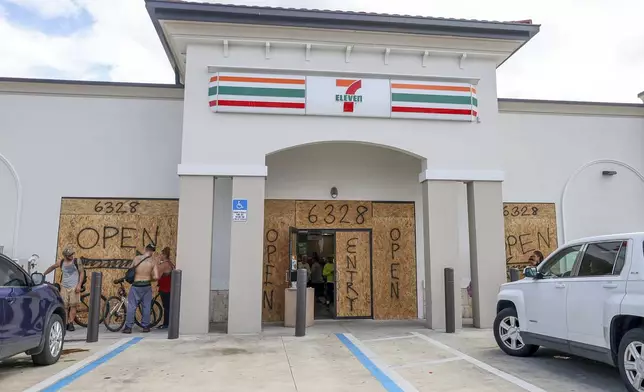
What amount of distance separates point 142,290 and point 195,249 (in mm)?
1524

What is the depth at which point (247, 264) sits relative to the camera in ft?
30.1

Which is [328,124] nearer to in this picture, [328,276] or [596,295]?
[328,276]

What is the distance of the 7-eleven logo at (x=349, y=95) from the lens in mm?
9805

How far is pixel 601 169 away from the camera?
12445 mm

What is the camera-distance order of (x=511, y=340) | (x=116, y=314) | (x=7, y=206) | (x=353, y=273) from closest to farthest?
(x=511, y=340)
(x=116, y=314)
(x=7, y=206)
(x=353, y=273)

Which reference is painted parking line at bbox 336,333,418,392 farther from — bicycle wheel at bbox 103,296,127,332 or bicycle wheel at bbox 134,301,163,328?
bicycle wheel at bbox 103,296,127,332

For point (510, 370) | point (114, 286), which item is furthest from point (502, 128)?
point (114, 286)

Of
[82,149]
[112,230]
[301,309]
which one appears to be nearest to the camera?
[301,309]

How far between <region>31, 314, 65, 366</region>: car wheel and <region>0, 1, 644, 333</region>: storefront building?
7.94 ft

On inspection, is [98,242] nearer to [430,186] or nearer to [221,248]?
[221,248]

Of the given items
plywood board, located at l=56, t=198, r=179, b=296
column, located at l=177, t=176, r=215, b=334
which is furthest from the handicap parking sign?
plywood board, located at l=56, t=198, r=179, b=296

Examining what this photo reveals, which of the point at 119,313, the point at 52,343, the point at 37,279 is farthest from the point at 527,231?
the point at 37,279

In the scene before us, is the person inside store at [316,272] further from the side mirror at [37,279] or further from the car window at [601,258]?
the car window at [601,258]

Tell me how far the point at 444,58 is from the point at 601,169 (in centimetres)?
590
